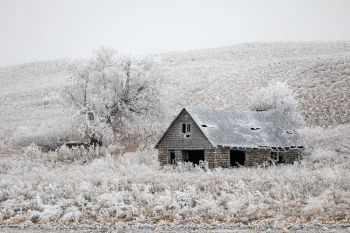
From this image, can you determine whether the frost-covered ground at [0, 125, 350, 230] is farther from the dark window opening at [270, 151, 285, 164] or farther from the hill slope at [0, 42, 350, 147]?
the hill slope at [0, 42, 350, 147]

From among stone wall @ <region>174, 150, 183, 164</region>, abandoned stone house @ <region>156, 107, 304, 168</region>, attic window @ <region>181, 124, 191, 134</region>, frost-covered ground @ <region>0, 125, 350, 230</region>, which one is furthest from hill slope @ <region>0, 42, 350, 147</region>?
frost-covered ground @ <region>0, 125, 350, 230</region>

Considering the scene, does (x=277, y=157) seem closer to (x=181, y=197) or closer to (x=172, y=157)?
(x=172, y=157)

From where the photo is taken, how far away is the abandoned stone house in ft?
115

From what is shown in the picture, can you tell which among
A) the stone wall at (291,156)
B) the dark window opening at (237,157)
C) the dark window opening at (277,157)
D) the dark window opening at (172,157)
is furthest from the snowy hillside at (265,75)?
the stone wall at (291,156)

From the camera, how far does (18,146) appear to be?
A: 1677 inches

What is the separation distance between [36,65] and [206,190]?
262 feet

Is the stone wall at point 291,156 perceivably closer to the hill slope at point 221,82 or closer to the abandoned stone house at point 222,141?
the abandoned stone house at point 222,141

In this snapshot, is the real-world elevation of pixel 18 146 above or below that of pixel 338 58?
below

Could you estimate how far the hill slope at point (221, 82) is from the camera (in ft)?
172

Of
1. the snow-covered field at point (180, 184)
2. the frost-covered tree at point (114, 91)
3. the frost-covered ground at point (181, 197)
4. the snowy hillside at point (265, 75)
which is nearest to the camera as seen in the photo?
the frost-covered ground at point (181, 197)

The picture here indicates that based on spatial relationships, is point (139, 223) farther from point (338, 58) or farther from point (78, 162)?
point (338, 58)

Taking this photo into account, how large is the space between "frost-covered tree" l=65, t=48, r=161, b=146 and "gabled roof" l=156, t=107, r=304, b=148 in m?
8.16

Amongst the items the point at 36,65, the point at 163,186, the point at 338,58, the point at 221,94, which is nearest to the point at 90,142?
the point at 163,186

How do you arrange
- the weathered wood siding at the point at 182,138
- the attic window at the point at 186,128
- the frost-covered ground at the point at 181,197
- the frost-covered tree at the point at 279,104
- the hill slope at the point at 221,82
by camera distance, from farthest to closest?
1. the hill slope at the point at 221,82
2. the frost-covered tree at the point at 279,104
3. the attic window at the point at 186,128
4. the weathered wood siding at the point at 182,138
5. the frost-covered ground at the point at 181,197
